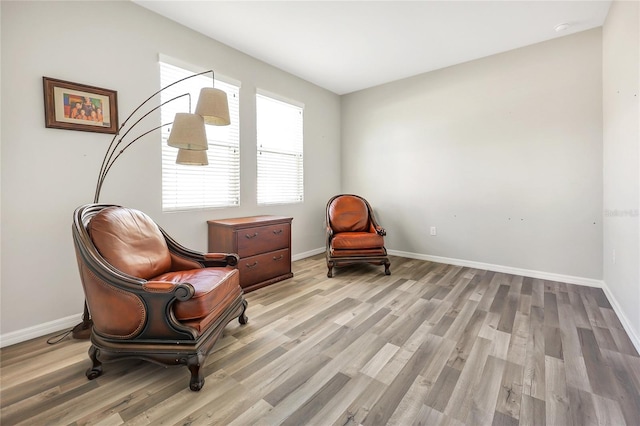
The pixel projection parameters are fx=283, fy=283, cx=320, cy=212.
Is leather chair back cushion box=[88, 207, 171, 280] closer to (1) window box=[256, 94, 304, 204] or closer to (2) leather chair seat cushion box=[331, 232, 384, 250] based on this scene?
(1) window box=[256, 94, 304, 204]

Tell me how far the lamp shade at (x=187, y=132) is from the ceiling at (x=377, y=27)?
1288 millimetres

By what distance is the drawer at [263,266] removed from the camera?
9.72 ft

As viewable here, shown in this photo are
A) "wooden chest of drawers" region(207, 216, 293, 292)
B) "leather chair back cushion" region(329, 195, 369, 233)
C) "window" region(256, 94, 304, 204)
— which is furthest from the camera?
"leather chair back cushion" region(329, 195, 369, 233)

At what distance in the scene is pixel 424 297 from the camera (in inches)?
110

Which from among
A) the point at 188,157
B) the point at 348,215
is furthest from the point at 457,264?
the point at 188,157

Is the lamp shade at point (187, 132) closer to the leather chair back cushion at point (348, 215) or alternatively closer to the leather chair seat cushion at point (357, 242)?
the leather chair seat cushion at point (357, 242)

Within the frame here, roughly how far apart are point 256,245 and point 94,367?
5.40 feet

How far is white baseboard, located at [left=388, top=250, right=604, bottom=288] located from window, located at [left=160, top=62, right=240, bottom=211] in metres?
2.79

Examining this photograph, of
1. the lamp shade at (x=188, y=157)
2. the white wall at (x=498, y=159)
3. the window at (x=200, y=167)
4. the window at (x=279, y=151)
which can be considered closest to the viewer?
the lamp shade at (x=188, y=157)

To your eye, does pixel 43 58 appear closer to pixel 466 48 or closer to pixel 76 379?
pixel 76 379

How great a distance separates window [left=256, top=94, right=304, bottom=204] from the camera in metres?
3.76

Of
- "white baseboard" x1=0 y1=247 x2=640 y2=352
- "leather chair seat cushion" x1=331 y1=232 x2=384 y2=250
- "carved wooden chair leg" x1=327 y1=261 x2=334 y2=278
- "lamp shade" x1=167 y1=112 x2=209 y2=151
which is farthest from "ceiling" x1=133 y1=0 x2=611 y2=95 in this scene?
"white baseboard" x1=0 y1=247 x2=640 y2=352

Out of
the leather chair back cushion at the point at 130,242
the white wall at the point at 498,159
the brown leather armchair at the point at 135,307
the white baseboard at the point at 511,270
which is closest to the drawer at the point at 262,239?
the leather chair back cushion at the point at 130,242

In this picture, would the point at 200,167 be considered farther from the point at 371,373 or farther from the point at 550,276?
the point at 550,276
